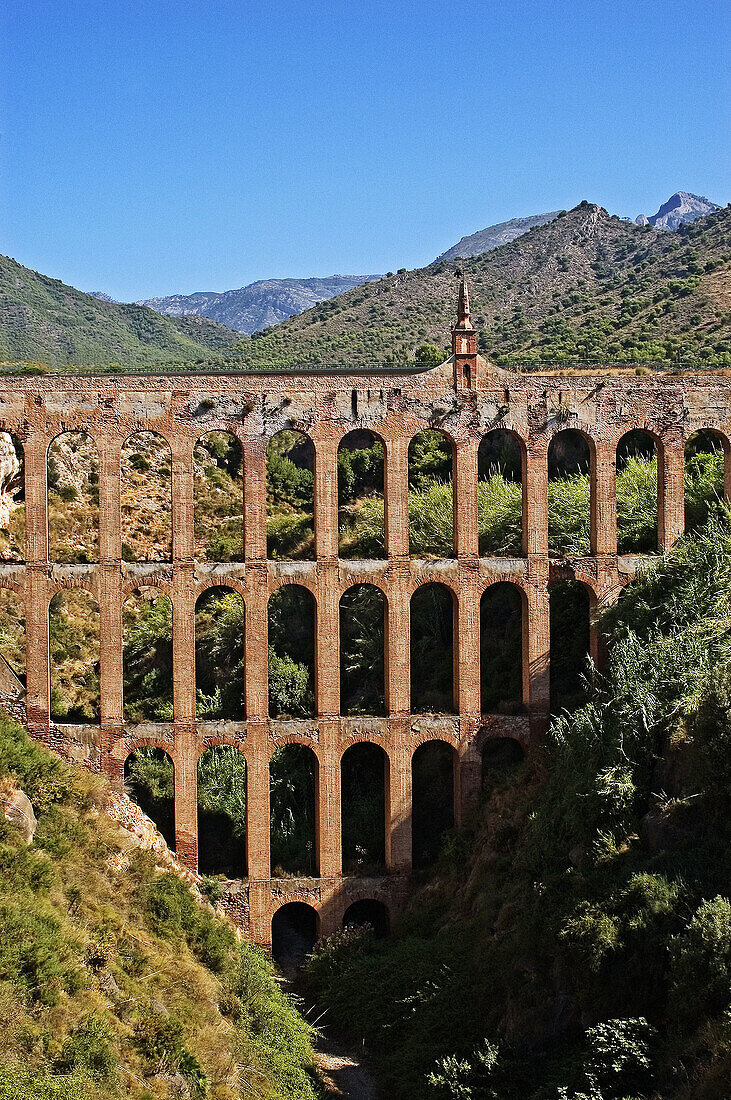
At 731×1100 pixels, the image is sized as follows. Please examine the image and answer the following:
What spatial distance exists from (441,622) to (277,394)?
415 inches

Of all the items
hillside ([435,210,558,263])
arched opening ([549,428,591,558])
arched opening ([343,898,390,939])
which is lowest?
arched opening ([343,898,390,939])

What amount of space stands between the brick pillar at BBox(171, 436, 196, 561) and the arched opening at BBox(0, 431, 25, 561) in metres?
12.6

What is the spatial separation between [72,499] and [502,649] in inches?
770

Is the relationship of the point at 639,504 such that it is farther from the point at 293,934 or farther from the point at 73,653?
the point at 73,653

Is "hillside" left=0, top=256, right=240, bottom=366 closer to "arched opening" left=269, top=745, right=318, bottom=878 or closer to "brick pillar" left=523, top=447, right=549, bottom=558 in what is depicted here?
"arched opening" left=269, top=745, right=318, bottom=878

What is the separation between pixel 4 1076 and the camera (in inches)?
620

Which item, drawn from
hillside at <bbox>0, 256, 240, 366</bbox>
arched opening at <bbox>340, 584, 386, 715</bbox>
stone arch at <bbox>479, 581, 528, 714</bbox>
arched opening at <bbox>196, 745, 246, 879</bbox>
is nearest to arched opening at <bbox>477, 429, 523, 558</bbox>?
stone arch at <bbox>479, 581, 528, 714</bbox>

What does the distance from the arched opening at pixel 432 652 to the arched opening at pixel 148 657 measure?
24.6ft

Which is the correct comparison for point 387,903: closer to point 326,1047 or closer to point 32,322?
point 326,1047

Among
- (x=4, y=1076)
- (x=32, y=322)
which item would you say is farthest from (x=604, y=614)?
(x=32, y=322)

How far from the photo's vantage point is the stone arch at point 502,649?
31.0 meters

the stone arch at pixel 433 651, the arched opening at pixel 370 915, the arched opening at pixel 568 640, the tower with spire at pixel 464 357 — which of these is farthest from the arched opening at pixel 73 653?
the tower with spire at pixel 464 357

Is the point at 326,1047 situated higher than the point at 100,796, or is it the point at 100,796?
the point at 100,796

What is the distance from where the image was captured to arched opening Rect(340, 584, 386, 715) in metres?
36.0
